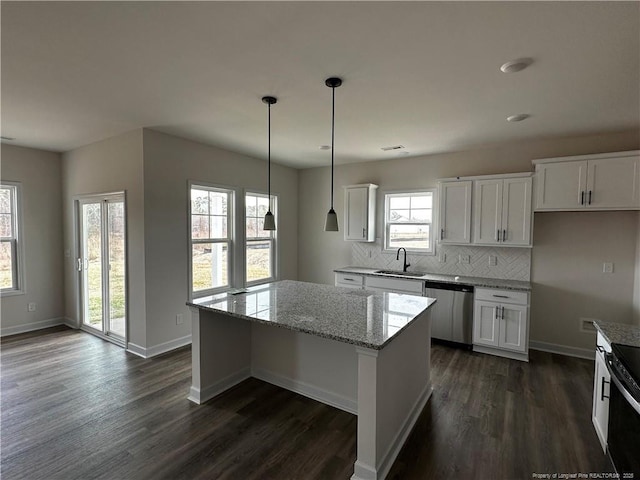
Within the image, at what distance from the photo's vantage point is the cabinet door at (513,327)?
3625mm

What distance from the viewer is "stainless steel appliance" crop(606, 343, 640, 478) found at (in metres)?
1.57

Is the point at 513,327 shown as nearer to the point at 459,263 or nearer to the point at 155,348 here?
the point at 459,263


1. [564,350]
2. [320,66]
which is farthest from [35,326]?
[564,350]

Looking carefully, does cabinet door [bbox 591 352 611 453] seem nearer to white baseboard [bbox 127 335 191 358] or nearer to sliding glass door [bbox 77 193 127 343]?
white baseboard [bbox 127 335 191 358]

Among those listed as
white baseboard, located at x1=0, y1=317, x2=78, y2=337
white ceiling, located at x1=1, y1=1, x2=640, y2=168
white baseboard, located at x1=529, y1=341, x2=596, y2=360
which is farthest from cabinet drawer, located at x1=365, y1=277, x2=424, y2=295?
white baseboard, located at x1=0, y1=317, x2=78, y2=337

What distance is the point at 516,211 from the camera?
3.84 metres

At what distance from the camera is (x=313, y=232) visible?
5.88 m

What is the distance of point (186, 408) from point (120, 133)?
3.21 meters

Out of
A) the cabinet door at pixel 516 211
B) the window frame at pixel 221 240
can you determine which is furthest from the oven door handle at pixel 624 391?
the window frame at pixel 221 240

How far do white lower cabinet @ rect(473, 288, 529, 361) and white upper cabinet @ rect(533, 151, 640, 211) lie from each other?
112cm

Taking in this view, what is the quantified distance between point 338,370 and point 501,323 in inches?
88.3

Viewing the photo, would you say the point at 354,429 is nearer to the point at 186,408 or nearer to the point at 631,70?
the point at 186,408

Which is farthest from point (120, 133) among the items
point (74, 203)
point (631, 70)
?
point (631, 70)

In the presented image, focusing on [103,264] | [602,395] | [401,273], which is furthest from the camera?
[401,273]
